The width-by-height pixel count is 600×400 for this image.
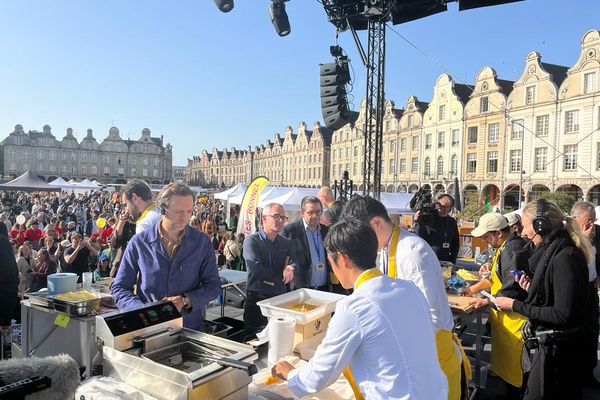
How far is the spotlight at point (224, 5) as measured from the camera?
6676 mm

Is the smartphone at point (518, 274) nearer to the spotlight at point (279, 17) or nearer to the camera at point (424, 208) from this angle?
the camera at point (424, 208)

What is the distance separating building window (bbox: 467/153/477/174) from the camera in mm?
42116

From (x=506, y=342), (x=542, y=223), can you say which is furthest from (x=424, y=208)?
(x=542, y=223)

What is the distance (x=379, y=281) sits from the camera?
1.81 m

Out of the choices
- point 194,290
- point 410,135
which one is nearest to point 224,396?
point 194,290

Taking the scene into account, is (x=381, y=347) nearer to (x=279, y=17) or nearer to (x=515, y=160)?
(x=279, y=17)

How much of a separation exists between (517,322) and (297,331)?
260 cm

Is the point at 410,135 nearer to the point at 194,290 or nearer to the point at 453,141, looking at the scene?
the point at 453,141

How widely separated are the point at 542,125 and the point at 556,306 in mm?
38516

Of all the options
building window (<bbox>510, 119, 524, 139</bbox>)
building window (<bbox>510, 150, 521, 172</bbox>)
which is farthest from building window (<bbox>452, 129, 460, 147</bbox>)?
building window (<bbox>510, 150, 521, 172</bbox>)

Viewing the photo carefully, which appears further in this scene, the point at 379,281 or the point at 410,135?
the point at 410,135

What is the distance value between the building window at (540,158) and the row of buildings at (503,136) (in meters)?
0.08

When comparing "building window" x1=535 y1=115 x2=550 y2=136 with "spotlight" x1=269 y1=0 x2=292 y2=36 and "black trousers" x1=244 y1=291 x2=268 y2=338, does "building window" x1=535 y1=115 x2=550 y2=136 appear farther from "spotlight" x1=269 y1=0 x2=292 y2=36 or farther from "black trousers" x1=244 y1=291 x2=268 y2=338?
"black trousers" x1=244 y1=291 x2=268 y2=338

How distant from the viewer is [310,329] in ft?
8.40
